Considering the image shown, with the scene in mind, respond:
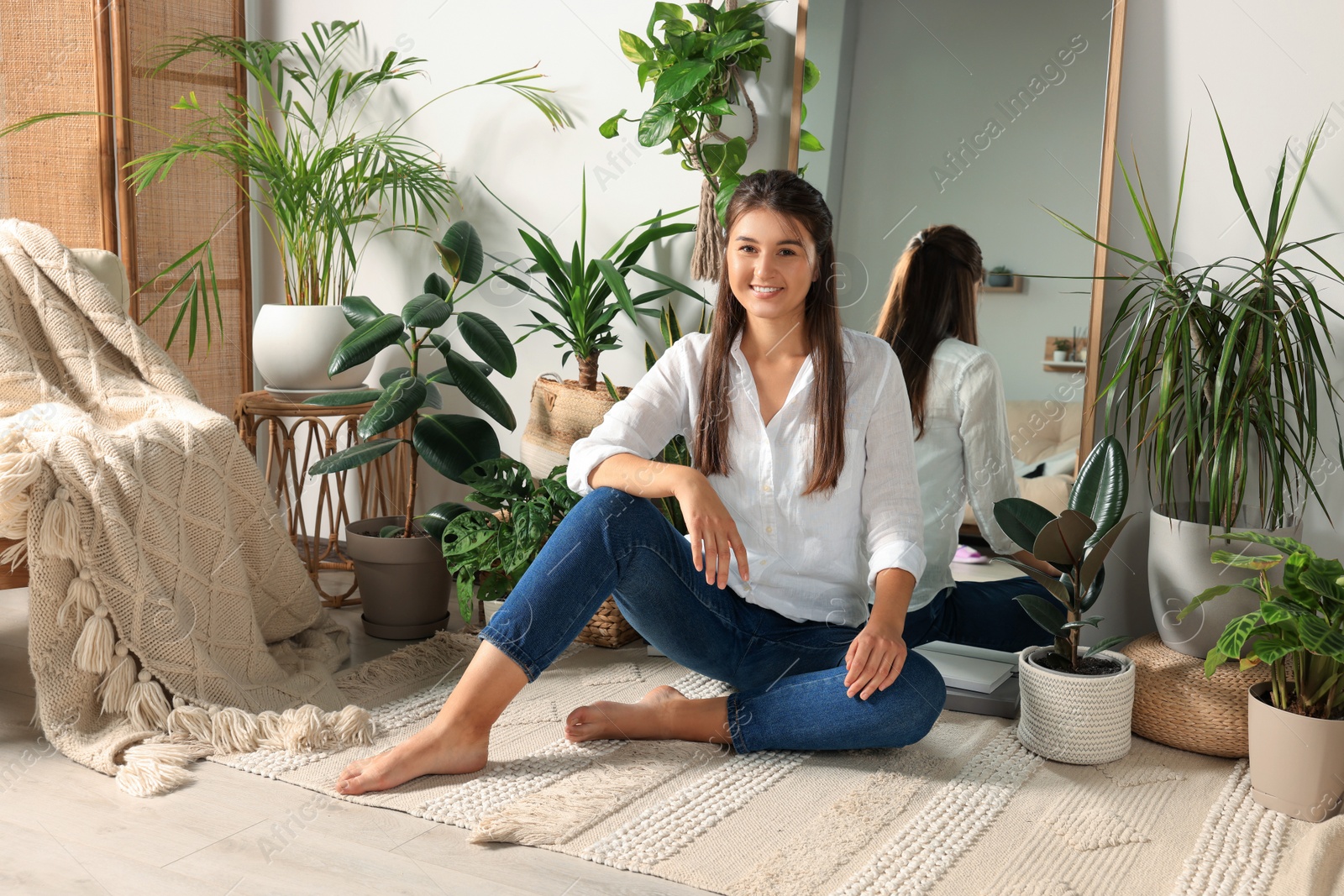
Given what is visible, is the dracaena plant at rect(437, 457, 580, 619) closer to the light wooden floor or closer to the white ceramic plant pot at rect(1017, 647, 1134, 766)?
the light wooden floor

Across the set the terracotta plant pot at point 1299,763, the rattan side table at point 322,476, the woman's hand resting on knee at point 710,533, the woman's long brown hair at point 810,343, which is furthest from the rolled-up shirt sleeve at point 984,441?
the rattan side table at point 322,476

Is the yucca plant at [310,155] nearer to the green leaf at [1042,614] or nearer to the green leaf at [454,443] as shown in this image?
the green leaf at [454,443]

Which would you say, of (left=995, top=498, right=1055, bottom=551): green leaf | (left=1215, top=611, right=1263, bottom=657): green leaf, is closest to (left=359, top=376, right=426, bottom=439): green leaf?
(left=995, top=498, right=1055, bottom=551): green leaf

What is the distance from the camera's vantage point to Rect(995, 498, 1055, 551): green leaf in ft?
6.02

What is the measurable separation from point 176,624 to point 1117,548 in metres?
1.72

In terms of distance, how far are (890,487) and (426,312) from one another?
1.03m

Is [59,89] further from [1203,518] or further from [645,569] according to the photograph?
[1203,518]

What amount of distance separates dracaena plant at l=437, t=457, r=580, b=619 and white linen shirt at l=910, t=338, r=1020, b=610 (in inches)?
27.5

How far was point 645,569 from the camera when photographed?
1623 millimetres

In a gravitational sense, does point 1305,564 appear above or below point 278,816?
above

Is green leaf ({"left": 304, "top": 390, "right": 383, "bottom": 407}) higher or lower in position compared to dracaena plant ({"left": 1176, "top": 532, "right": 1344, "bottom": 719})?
higher

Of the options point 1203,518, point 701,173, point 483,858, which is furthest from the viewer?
point 701,173

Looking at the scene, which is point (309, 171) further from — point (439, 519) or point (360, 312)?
point (439, 519)

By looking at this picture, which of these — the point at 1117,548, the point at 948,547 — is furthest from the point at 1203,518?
the point at 948,547
